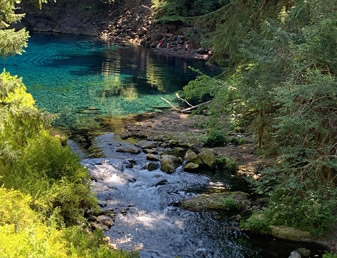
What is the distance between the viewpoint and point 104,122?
1784cm

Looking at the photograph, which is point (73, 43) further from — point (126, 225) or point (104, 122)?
point (126, 225)

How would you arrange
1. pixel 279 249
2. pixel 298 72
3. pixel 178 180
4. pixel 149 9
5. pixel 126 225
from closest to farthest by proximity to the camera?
pixel 298 72
pixel 279 249
pixel 126 225
pixel 178 180
pixel 149 9

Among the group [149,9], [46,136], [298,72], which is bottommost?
[46,136]

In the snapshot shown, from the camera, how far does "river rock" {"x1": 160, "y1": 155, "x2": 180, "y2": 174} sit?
12.4 metres

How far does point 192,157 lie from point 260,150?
11.7 ft

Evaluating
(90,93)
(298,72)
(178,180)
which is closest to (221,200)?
(178,180)

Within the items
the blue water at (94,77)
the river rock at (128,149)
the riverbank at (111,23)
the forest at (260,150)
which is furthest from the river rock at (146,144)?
the riverbank at (111,23)

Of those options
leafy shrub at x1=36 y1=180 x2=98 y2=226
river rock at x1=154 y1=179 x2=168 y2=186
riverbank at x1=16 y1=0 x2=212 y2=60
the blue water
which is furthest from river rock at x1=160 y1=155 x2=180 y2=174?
riverbank at x1=16 y1=0 x2=212 y2=60

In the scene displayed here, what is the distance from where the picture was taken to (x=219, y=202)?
1012 centimetres

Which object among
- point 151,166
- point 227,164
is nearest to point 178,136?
point 227,164

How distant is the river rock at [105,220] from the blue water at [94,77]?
8142 mm

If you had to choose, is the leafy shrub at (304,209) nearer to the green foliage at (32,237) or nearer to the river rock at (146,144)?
the green foliage at (32,237)

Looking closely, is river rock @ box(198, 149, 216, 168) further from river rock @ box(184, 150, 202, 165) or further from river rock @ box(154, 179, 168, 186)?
river rock @ box(154, 179, 168, 186)

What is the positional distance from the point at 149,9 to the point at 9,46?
40.7 m
